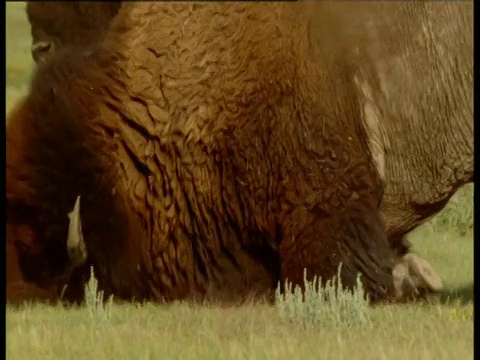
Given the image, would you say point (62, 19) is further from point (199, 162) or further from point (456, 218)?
point (199, 162)

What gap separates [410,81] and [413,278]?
1.07m

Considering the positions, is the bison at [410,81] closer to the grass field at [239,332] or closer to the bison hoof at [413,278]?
the bison hoof at [413,278]

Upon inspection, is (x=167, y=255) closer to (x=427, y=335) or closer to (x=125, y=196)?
(x=125, y=196)

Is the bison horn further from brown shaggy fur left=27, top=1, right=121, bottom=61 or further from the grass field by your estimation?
brown shaggy fur left=27, top=1, right=121, bottom=61

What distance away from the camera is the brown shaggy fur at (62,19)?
30.4 ft

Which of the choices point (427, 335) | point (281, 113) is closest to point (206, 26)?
point (281, 113)

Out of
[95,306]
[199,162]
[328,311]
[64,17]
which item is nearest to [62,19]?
[64,17]

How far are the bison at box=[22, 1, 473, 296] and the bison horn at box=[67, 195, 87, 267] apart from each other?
61.3 inches

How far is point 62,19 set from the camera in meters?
9.84

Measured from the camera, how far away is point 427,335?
14.5ft

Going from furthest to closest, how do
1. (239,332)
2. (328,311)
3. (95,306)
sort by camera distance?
1. (95,306)
2. (328,311)
3. (239,332)

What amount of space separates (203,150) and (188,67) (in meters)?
0.45

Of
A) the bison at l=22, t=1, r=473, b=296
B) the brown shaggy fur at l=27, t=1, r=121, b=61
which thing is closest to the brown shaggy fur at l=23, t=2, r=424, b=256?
the brown shaggy fur at l=27, t=1, r=121, b=61

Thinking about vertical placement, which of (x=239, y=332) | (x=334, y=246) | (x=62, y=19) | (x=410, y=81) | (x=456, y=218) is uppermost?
(x=62, y=19)
